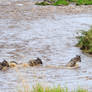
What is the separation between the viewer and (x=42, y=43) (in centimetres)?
1670

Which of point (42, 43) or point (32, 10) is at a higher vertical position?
point (32, 10)

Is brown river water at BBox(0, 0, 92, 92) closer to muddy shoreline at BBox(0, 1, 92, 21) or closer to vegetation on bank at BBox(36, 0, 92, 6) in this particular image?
muddy shoreline at BBox(0, 1, 92, 21)

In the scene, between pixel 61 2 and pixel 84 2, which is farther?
pixel 61 2

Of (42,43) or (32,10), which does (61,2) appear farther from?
(42,43)

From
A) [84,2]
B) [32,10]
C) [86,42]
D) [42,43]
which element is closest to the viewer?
[86,42]

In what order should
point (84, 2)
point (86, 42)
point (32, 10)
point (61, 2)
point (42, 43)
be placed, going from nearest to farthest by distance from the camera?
point (86, 42), point (42, 43), point (32, 10), point (84, 2), point (61, 2)

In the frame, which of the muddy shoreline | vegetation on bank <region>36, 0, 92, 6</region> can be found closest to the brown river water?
the muddy shoreline

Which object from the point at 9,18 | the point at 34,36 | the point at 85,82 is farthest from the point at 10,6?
the point at 85,82

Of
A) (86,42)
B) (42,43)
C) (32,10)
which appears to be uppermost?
(86,42)

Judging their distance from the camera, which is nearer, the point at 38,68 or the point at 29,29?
the point at 38,68

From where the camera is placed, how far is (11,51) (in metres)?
15.0

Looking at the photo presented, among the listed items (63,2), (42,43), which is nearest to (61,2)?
(63,2)

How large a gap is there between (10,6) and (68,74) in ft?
63.9

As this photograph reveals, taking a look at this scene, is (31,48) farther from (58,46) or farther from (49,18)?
(49,18)
